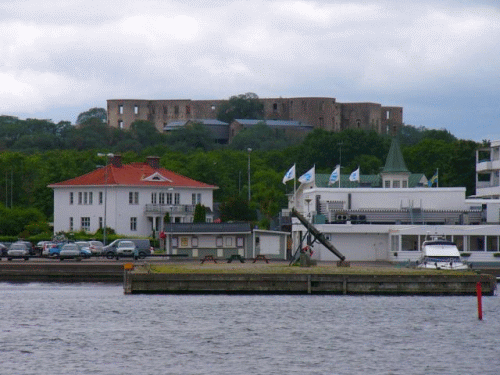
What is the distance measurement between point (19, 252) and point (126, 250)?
24.0 feet

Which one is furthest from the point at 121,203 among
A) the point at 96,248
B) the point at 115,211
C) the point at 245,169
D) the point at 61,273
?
the point at 245,169

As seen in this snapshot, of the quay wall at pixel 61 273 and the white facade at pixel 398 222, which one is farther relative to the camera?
the white facade at pixel 398 222

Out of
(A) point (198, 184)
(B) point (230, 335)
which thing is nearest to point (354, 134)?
(A) point (198, 184)

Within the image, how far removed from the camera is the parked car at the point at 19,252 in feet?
320

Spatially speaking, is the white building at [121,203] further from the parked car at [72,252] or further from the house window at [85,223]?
the parked car at [72,252]

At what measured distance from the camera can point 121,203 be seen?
428 feet

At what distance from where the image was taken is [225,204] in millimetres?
133750

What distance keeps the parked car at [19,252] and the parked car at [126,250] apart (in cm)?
613

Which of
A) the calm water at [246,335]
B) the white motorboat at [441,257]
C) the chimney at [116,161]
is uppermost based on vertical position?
the chimney at [116,161]

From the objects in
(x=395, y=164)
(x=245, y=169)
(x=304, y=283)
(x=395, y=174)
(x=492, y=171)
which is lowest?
(x=304, y=283)

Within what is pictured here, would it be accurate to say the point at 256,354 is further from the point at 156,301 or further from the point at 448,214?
the point at 448,214

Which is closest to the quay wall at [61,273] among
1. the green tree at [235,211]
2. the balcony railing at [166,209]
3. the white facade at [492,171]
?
the white facade at [492,171]

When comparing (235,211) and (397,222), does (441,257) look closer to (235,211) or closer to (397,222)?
(397,222)

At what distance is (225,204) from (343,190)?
3087 cm
